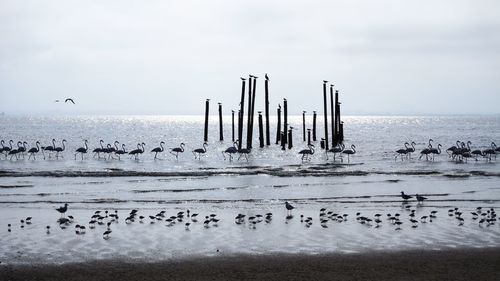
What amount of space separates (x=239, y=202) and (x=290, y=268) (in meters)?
10.1

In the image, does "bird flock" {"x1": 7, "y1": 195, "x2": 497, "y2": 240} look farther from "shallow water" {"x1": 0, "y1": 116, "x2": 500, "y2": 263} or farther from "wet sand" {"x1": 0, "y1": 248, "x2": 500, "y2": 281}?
"wet sand" {"x1": 0, "y1": 248, "x2": 500, "y2": 281}

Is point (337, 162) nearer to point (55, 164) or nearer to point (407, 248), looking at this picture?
point (55, 164)

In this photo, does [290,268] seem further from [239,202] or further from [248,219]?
[239,202]

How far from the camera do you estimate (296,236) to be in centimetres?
1524

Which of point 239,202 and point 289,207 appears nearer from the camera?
point 289,207

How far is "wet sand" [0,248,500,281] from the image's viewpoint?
11383 millimetres

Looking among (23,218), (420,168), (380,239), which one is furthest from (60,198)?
(420,168)

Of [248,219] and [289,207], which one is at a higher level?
[289,207]

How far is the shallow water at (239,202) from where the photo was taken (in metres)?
14.1

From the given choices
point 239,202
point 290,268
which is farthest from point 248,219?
point 290,268

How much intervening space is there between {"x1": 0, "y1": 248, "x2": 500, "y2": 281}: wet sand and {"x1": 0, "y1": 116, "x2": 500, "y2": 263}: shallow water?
0.70m

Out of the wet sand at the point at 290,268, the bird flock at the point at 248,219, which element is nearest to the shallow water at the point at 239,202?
the bird flock at the point at 248,219

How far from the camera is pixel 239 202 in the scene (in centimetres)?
2202

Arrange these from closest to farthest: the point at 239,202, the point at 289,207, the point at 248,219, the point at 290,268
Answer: the point at 290,268
the point at 248,219
the point at 289,207
the point at 239,202
